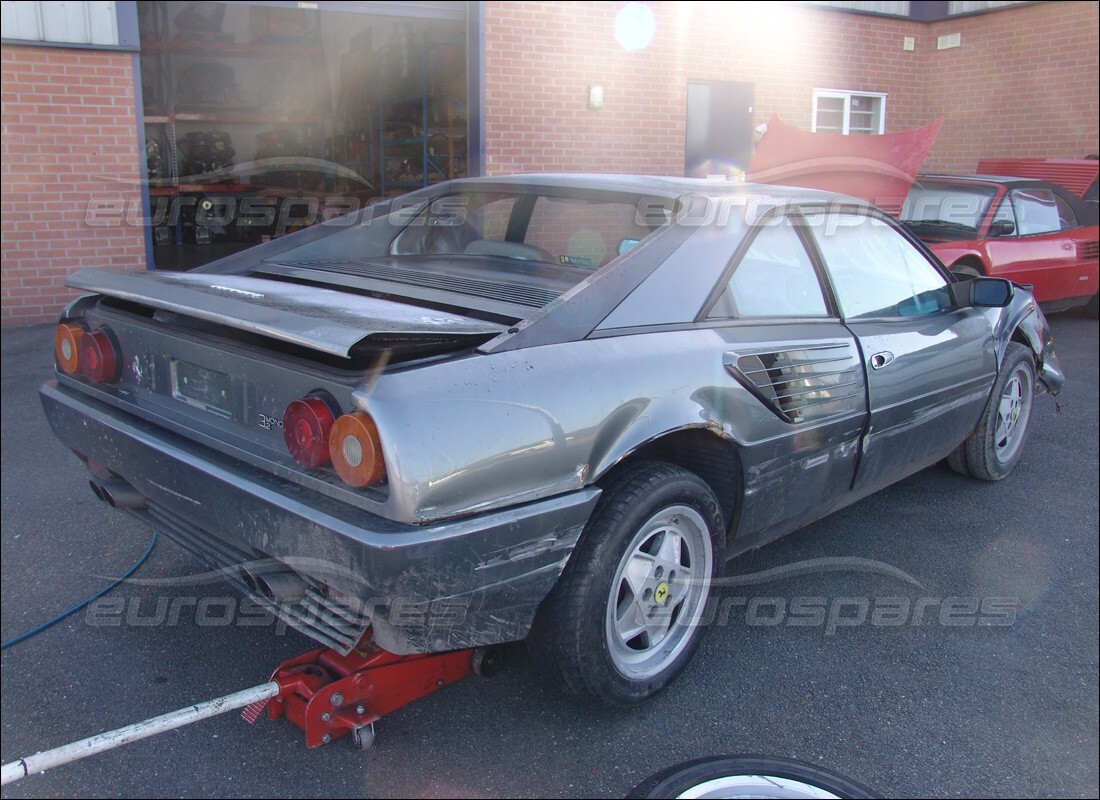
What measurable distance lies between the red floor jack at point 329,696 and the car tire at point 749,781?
653 mm

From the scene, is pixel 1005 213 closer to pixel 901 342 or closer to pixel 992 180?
pixel 992 180

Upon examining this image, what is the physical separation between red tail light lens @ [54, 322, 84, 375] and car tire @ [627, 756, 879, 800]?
2.25 m

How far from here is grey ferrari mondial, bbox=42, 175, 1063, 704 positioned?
83.9 inches

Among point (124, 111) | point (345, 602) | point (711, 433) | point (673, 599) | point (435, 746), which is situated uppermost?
point (124, 111)

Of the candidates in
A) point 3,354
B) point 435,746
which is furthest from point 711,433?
point 3,354

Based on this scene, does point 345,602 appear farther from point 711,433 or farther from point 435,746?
point 711,433

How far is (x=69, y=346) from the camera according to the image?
308 cm

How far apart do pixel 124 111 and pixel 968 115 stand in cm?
1117

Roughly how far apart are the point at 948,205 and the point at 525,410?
686 cm

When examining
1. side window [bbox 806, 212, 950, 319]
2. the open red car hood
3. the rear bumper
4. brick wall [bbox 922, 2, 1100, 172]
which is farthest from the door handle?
brick wall [bbox 922, 2, 1100, 172]

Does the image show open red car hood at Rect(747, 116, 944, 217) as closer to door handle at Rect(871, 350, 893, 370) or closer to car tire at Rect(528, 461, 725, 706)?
door handle at Rect(871, 350, 893, 370)

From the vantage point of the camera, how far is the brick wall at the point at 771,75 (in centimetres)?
989

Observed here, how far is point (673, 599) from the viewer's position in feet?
8.93

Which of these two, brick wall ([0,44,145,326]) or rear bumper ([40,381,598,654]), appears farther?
brick wall ([0,44,145,326])
